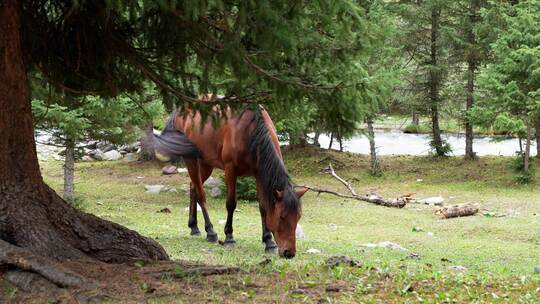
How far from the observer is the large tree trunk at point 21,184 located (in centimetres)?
475

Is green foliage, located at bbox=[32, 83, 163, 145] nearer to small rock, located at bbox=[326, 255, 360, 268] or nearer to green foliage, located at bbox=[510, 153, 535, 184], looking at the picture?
small rock, located at bbox=[326, 255, 360, 268]

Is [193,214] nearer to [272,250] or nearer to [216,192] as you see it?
[272,250]

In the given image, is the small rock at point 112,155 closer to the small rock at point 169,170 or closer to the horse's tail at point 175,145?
the small rock at point 169,170

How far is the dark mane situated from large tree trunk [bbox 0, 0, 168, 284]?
10.2 ft

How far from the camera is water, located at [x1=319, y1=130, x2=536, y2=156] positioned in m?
26.8

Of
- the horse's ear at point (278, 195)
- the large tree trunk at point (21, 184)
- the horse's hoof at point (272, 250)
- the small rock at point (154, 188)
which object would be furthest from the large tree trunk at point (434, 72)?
the large tree trunk at point (21, 184)

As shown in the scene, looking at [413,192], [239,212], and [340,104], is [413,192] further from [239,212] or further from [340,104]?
[340,104]

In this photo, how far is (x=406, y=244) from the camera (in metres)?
10.6

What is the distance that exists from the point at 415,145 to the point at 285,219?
22844mm

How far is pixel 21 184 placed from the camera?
4.86 metres

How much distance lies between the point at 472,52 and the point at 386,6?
3329 mm

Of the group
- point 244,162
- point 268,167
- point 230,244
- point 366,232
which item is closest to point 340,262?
point 268,167

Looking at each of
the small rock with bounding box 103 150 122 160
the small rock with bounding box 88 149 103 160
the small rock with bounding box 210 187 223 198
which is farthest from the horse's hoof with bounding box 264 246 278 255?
the small rock with bounding box 88 149 103 160

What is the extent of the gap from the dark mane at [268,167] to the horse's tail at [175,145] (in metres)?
1.74
